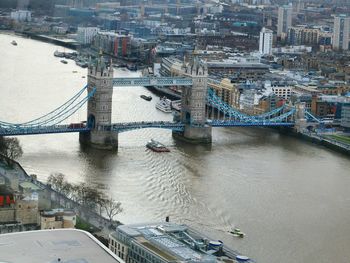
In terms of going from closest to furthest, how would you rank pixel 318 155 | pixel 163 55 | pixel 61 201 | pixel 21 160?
pixel 61 201
pixel 21 160
pixel 318 155
pixel 163 55

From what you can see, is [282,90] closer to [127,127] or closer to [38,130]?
[127,127]

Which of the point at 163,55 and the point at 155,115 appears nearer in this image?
the point at 155,115

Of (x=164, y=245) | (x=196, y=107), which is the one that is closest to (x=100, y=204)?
(x=164, y=245)

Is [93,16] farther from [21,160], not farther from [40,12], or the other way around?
[21,160]

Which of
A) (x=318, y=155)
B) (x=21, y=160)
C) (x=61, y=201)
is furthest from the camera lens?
(x=318, y=155)

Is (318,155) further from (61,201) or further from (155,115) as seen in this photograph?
(61,201)

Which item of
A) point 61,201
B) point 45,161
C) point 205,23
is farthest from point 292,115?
point 205,23

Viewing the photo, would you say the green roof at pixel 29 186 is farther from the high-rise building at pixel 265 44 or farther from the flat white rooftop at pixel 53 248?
the high-rise building at pixel 265 44
